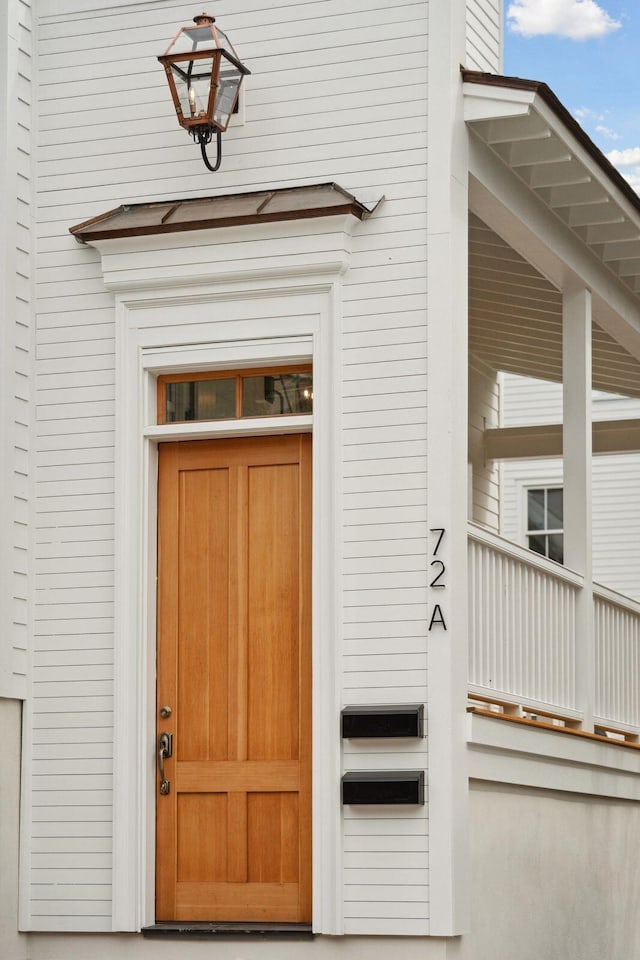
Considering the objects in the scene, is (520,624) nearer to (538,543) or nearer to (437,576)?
(437,576)

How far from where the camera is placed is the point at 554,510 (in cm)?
1944

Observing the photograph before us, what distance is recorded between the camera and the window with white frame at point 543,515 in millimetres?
19422

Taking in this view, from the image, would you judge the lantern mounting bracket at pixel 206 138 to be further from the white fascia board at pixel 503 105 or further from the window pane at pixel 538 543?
the window pane at pixel 538 543

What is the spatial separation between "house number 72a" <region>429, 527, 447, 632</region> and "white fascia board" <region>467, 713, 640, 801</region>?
0.53 m

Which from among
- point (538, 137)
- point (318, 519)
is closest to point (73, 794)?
point (318, 519)

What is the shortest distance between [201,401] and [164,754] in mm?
1958

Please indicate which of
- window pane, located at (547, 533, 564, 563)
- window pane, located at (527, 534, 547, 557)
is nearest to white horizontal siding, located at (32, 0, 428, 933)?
window pane, located at (527, 534, 547, 557)

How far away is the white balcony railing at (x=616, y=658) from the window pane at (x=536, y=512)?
784cm

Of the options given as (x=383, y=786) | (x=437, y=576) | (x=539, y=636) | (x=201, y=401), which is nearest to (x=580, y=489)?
(x=539, y=636)

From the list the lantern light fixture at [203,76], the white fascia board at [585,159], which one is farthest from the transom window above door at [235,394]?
the white fascia board at [585,159]

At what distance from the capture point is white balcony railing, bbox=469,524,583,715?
335 inches

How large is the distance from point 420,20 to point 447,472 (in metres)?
2.47

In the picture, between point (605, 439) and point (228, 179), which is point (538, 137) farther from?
point (605, 439)

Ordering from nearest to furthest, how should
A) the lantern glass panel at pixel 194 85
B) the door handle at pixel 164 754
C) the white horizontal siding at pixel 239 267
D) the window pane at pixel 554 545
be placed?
1. the white horizontal siding at pixel 239 267
2. the lantern glass panel at pixel 194 85
3. the door handle at pixel 164 754
4. the window pane at pixel 554 545
